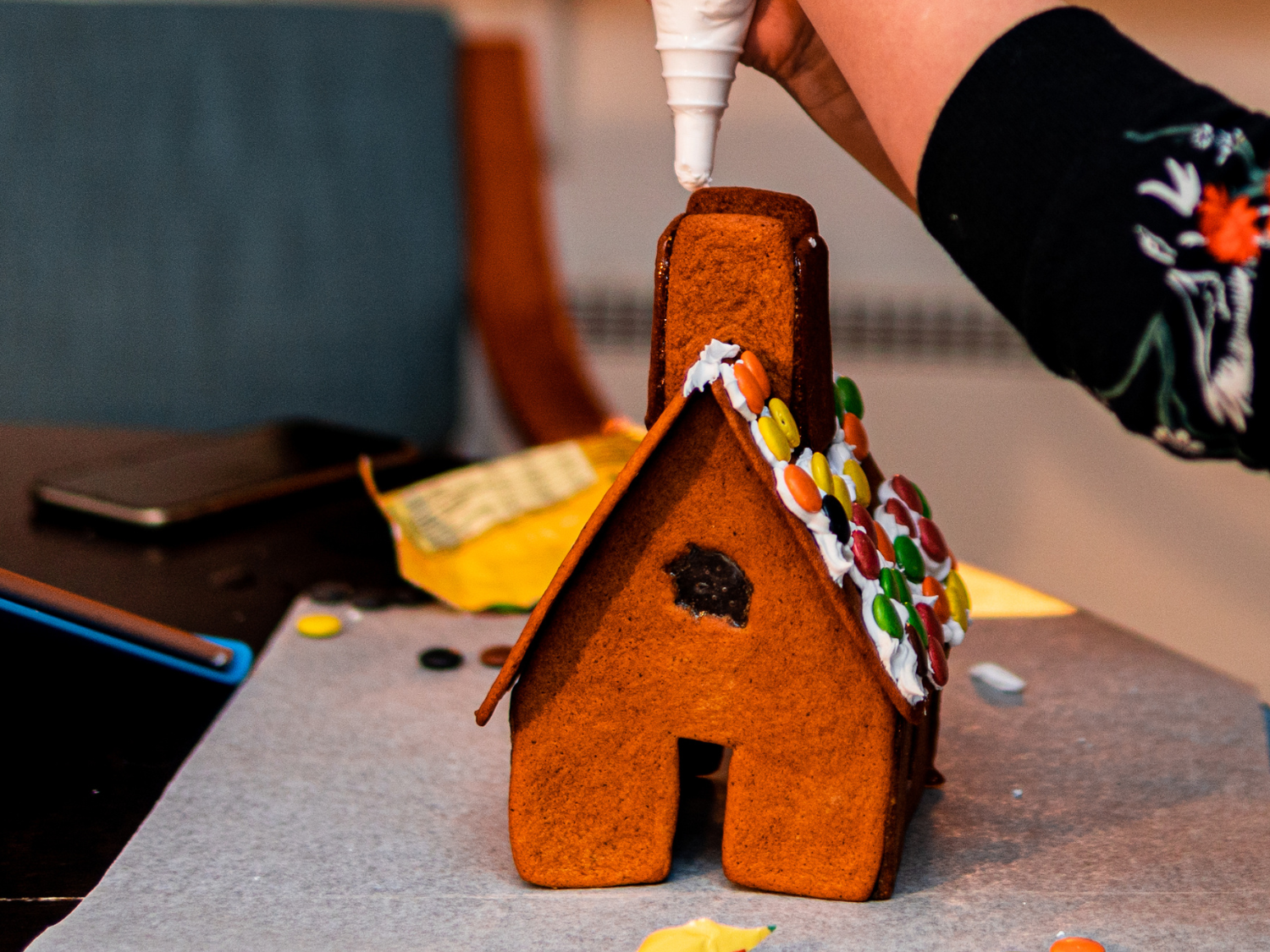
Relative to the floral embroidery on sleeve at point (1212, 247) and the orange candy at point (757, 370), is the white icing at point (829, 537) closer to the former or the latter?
the orange candy at point (757, 370)

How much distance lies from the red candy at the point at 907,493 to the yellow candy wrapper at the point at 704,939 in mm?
217

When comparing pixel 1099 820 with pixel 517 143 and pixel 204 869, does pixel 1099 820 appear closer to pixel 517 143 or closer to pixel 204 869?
pixel 204 869

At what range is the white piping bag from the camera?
514mm

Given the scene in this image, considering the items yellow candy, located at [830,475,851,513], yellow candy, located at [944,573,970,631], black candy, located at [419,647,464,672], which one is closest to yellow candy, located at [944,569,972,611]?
yellow candy, located at [944,573,970,631]

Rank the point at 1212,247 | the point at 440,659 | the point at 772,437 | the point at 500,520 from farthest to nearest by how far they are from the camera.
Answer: the point at 500,520
the point at 440,659
the point at 772,437
the point at 1212,247

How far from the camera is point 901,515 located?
1.95 feet

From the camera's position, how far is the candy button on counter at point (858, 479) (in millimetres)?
553

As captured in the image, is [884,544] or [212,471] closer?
[884,544]

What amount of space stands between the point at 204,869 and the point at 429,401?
1.41 m

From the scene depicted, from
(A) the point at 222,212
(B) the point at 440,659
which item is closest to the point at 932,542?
(B) the point at 440,659

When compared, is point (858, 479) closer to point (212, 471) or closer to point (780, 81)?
point (780, 81)

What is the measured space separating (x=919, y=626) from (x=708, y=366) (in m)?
0.15

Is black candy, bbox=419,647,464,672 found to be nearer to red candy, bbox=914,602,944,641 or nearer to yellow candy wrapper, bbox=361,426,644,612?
yellow candy wrapper, bbox=361,426,644,612

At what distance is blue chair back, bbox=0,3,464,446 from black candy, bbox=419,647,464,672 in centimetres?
113
